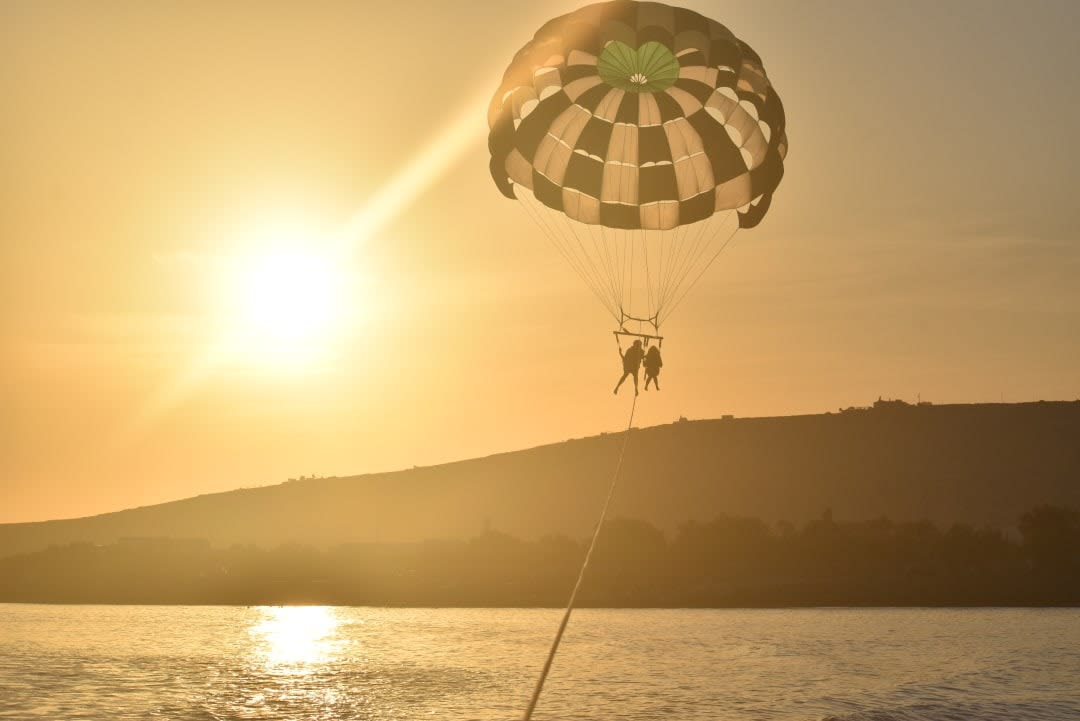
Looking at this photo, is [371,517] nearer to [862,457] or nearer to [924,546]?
[862,457]

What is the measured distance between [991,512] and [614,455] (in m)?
57.8

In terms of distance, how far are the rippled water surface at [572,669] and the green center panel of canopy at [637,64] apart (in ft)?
69.0

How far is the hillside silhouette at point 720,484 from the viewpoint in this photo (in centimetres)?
16775

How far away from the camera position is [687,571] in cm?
12494

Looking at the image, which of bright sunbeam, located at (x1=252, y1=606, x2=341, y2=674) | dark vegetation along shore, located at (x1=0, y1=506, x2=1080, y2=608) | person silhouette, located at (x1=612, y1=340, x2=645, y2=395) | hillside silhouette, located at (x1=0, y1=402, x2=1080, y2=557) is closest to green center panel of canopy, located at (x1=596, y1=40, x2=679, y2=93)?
person silhouette, located at (x1=612, y1=340, x2=645, y2=395)

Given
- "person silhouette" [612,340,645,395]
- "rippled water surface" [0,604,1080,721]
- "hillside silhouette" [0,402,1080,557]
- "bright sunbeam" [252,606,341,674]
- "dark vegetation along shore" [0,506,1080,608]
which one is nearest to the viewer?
"person silhouette" [612,340,645,395]

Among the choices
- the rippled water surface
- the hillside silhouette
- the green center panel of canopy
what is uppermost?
the hillside silhouette

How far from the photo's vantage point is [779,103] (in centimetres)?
3084

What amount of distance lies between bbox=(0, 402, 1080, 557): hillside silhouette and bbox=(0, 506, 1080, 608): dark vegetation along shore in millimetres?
24862

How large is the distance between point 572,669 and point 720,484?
128m

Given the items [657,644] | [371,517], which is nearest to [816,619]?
[657,644]

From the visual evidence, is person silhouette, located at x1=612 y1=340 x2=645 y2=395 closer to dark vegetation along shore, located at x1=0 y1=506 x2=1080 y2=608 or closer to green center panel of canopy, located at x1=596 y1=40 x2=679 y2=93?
green center panel of canopy, located at x1=596 y1=40 x2=679 y2=93

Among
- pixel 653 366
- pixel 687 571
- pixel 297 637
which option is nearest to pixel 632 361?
pixel 653 366

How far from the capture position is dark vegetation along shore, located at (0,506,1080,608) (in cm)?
11688
